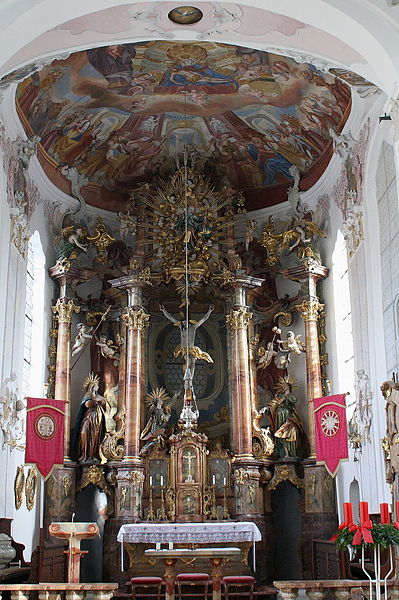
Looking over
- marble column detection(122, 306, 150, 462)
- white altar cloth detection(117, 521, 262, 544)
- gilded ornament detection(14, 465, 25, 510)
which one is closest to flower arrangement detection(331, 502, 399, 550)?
white altar cloth detection(117, 521, 262, 544)

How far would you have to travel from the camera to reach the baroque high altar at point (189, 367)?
17344 mm

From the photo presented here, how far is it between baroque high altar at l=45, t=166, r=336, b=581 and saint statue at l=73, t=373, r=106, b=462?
0.10ft

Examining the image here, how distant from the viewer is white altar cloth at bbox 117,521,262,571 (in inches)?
588

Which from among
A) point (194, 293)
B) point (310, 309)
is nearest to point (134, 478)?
point (194, 293)

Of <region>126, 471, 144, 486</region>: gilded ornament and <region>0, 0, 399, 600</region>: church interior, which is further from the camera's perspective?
<region>126, 471, 144, 486</region>: gilded ornament

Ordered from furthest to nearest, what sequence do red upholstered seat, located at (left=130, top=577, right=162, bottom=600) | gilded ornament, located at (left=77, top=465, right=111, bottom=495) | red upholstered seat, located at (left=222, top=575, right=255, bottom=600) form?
gilded ornament, located at (left=77, top=465, right=111, bottom=495) → red upholstered seat, located at (left=130, top=577, right=162, bottom=600) → red upholstered seat, located at (left=222, top=575, right=255, bottom=600)

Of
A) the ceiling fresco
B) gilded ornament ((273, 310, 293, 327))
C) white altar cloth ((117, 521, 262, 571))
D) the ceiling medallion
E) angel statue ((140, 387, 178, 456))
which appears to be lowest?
white altar cloth ((117, 521, 262, 571))

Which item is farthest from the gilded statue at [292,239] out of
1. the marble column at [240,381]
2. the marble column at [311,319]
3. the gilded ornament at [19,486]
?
the gilded ornament at [19,486]

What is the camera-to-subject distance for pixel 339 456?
16.1 m

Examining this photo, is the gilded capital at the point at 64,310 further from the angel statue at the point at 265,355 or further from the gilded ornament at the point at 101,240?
the angel statue at the point at 265,355

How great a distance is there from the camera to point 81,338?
18.8 m

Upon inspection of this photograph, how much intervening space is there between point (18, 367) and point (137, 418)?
10.6ft

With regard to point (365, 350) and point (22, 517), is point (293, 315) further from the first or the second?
point (22, 517)

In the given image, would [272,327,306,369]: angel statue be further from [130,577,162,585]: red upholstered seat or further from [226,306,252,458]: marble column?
[130,577,162,585]: red upholstered seat
